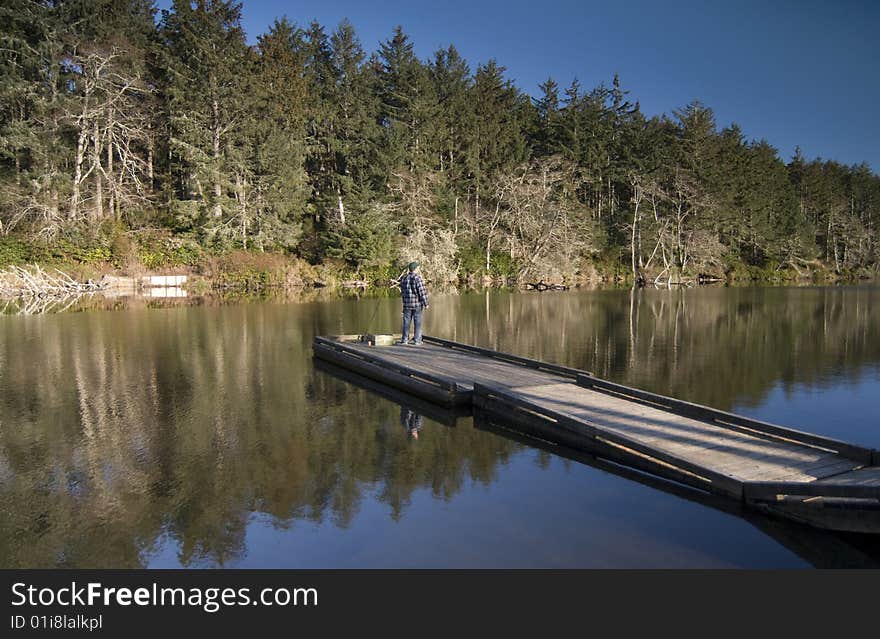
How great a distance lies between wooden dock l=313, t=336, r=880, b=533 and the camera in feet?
20.8

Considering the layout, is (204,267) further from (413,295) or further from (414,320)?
(413,295)

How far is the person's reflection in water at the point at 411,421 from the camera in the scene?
9940mm

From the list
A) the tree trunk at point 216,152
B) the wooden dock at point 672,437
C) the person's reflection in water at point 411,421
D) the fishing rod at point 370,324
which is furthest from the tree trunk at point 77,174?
the person's reflection in water at point 411,421

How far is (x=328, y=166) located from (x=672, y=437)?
46903 mm

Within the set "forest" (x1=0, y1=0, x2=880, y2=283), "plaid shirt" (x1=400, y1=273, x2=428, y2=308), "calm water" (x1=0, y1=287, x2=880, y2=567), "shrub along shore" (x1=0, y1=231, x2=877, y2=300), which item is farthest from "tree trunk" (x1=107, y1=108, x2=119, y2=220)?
"plaid shirt" (x1=400, y1=273, x2=428, y2=308)

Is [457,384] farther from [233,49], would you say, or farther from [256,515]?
[233,49]

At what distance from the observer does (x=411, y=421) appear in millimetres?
10602

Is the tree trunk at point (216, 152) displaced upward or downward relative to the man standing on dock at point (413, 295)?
upward

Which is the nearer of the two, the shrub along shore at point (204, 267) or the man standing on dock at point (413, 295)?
the man standing on dock at point (413, 295)

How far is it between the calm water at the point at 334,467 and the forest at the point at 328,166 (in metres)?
24.3

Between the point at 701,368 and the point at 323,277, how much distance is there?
3249 centimetres

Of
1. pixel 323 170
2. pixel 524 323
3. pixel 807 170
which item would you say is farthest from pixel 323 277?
pixel 807 170

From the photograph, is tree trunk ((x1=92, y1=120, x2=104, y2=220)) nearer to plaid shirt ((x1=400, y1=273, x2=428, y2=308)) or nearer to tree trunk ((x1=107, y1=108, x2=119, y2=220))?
tree trunk ((x1=107, y1=108, x2=119, y2=220))

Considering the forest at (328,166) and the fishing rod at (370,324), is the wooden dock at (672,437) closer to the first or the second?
the fishing rod at (370,324)
